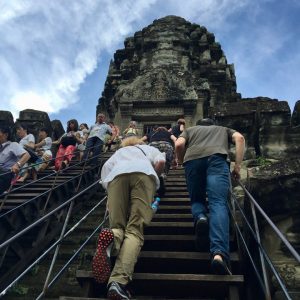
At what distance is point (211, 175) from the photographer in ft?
15.0

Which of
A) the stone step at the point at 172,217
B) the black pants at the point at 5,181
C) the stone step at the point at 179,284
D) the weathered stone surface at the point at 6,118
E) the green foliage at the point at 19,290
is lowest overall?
the green foliage at the point at 19,290

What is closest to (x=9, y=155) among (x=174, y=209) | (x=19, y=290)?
(x=19, y=290)

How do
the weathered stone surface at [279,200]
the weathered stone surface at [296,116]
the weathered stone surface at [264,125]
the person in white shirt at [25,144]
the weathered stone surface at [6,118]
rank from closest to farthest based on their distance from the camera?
the weathered stone surface at [279,200] → the weathered stone surface at [264,125] → the weathered stone surface at [296,116] → the person in white shirt at [25,144] → the weathered stone surface at [6,118]

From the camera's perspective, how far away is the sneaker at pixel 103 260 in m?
3.65

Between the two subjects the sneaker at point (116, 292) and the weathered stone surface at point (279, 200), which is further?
the weathered stone surface at point (279, 200)

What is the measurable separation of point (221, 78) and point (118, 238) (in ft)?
49.9

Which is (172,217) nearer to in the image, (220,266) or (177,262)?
(177,262)

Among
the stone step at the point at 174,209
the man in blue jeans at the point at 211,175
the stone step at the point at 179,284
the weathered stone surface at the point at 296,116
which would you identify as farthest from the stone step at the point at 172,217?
the weathered stone surface at the point at 296,116

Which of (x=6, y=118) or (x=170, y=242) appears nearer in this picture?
(x=170, y=242)

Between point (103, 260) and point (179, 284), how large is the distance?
0.81 m

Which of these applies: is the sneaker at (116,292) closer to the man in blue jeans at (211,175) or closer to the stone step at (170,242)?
the man in blue jeans at (211,175)

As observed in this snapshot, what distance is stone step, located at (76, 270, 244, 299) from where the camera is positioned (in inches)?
A: 149

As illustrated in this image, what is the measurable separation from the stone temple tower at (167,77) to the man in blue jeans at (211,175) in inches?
395

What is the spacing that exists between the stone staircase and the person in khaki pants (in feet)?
1.04
